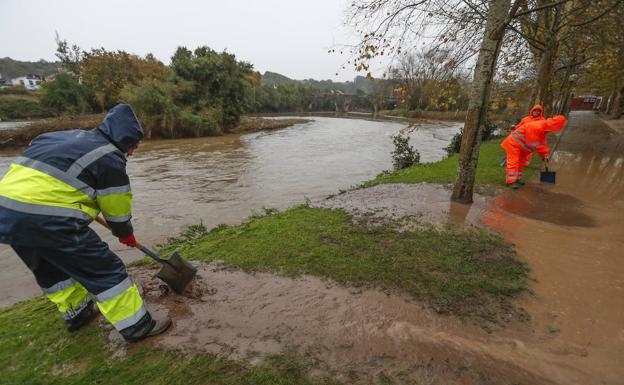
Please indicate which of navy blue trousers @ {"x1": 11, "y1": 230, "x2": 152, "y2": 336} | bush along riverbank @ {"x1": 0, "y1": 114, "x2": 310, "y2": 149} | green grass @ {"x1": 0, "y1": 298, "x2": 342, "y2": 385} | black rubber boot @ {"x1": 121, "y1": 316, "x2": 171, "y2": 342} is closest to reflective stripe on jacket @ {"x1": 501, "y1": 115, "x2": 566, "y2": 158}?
green grass @ {"x1": 0, "y1": 298, "x2": 342, "y2": 385}

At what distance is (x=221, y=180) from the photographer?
11680 mm

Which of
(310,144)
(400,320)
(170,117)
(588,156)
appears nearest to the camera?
(400,320)

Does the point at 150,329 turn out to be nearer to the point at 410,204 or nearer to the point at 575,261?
the point at 575,261

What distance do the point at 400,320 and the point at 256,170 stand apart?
11.3 meters

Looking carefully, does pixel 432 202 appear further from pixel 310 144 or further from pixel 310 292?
pixel 310 144

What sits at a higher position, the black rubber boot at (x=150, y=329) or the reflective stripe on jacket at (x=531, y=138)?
the reflective stripe on jacket at (x=531, y=138)

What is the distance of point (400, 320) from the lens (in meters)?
2.91

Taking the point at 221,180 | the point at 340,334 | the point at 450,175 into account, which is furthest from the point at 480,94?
the point at 221,180

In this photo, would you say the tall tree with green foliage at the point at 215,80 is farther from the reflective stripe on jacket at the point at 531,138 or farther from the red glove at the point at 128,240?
the red glove at the point at 128,240

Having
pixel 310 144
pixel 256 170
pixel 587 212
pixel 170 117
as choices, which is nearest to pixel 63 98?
pixel 170 117

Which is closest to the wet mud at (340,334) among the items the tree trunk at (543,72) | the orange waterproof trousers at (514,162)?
the orange waterproof trousers at (514,162)

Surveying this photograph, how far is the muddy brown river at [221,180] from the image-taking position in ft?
Result: 21.5

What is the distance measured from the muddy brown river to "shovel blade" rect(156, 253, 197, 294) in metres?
2.72

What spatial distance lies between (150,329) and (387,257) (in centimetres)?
279
